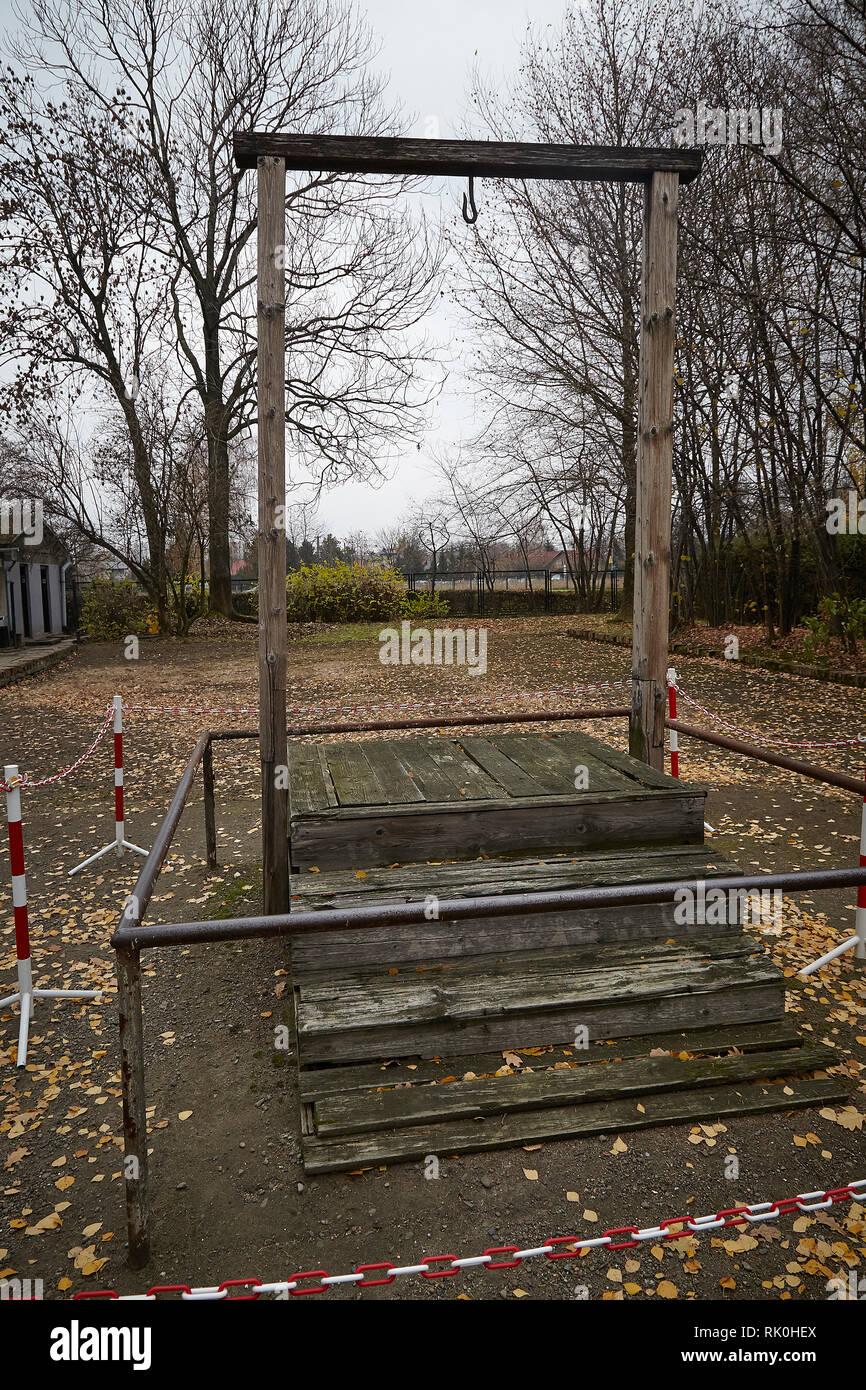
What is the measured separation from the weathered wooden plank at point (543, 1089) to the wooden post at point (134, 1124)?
0.65 metres

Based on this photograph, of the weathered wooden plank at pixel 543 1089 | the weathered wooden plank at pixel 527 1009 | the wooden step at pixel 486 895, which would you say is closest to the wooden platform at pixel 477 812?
the wooden step at pixel 486 895

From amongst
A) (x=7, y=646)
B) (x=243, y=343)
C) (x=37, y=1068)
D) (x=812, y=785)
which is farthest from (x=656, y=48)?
(x=37, y=1068)

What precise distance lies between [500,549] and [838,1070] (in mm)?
26543

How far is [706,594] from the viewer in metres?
17.4

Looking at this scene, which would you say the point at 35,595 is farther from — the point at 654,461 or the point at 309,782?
the point at 654,461

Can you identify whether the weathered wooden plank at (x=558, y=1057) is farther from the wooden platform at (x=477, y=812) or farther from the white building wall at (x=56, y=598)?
the white building wall at (x=56, y=598)

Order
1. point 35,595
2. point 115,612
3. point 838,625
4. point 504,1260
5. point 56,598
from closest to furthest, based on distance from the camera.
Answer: point 504,1260
point 838,625
point 35,595
point 115,612
point 56,598

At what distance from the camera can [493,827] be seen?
13.5 feet

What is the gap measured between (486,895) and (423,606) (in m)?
21.9

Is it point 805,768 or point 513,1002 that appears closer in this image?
point 513,1002

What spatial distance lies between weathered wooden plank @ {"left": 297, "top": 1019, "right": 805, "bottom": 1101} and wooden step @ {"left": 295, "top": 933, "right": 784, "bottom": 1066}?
4cm

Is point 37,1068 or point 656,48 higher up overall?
point 656,48

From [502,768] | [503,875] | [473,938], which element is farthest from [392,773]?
[473,938]
